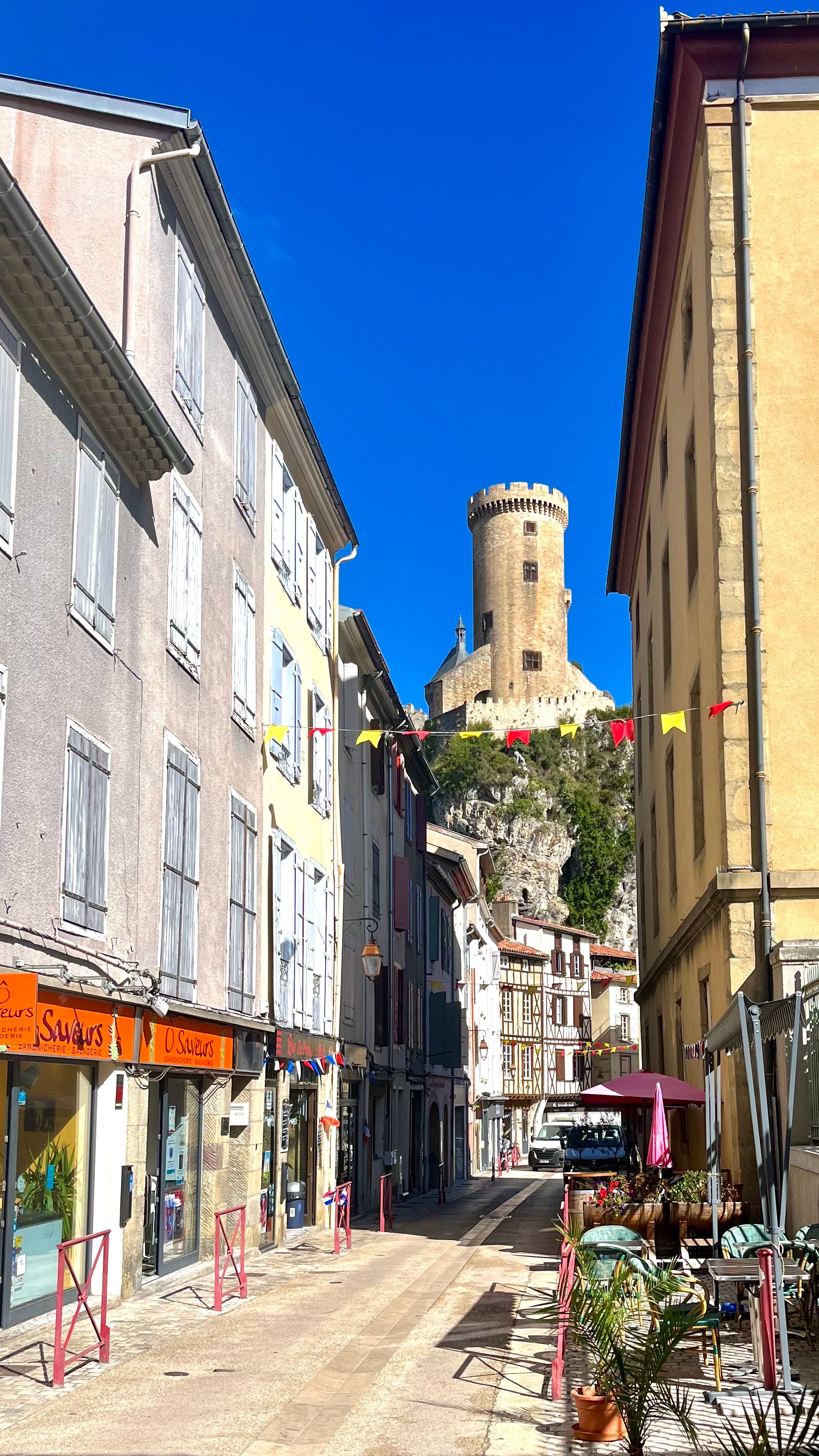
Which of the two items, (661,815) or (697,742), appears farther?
(661,815)

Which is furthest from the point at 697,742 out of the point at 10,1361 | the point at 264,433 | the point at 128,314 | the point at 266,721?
the point at 10,1361

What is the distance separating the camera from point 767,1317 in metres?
8.53

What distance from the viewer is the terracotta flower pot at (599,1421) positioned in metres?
7.24

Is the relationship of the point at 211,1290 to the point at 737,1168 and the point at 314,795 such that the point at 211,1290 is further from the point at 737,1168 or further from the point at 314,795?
Answer: the point at 314,795

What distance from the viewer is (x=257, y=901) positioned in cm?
1888

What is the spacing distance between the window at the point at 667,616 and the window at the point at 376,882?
8214 mm

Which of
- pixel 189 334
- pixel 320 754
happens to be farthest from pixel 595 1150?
pixel 189 334

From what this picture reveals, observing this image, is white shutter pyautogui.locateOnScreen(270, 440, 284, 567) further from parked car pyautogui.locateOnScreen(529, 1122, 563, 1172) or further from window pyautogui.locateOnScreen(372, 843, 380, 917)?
parked car pyautogui.locateOnScreen(529, 1122, 563, 1172)

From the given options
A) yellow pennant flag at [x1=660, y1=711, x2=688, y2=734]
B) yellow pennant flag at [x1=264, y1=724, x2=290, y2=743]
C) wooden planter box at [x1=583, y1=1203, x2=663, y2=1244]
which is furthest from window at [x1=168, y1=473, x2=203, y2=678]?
wooden planter box at [x1=583, y1=1203, x2=663, y2=1244]

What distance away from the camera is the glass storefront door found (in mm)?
11078

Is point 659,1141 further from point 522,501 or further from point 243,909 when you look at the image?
point 522,501

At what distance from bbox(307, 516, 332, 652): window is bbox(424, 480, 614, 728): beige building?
67160 millimetres

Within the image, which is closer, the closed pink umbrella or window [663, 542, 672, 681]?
the closed pink umbrella

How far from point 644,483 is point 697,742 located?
1066 cm
